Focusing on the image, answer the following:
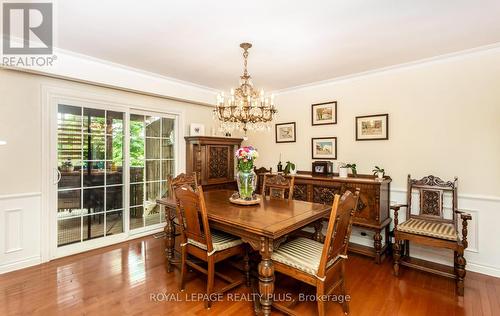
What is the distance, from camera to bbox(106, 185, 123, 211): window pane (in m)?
3.54

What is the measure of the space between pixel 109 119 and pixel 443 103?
14.0 feet

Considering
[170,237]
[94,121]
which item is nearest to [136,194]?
[94,121]

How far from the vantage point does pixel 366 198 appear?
3098 millimetres

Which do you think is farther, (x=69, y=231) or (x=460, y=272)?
(x=69, y=231)

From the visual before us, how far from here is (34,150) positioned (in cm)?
287

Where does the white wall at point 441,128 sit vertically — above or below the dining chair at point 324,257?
above

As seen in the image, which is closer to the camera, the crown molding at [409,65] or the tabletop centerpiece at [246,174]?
the tabletop centerpiece at [246,174]

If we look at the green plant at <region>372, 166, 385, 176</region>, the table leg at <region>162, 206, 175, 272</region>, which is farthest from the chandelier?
the green plant at <region>372, 166, 385, 176</region>

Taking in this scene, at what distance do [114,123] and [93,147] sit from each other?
44 cm

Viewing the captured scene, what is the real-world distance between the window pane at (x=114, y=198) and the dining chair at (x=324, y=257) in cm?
265

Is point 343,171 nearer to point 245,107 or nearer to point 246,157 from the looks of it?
point 246,157

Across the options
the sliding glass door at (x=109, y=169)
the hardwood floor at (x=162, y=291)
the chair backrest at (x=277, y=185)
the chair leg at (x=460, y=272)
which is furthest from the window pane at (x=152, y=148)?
the chair leg at (x=460, y=272)

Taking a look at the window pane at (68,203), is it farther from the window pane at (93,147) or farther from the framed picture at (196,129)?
the framed picture at (196,129)

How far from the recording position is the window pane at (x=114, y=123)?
351 centimetres
